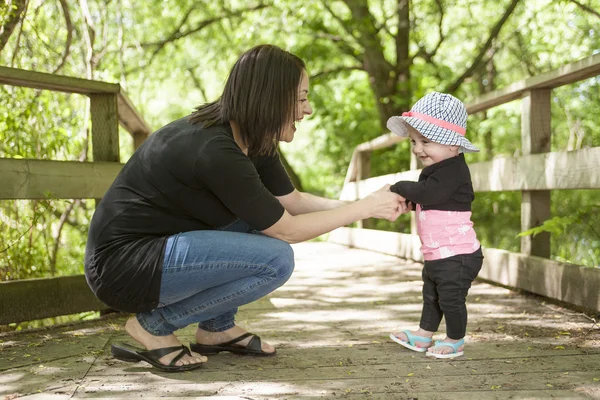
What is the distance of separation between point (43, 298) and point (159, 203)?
1.15 metres

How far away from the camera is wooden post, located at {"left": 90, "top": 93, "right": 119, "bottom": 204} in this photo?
3633 millimetres

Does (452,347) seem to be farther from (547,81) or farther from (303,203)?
(547,81)

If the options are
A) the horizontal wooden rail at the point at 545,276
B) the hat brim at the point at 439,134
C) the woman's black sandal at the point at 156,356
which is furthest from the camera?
the horizontal wooden rail at the point at 545,276

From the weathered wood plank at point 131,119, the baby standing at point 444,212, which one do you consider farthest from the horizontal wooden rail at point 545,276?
the weathered wood plank at point 131,119

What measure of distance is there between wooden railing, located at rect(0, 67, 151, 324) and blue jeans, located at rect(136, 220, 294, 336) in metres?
0.89

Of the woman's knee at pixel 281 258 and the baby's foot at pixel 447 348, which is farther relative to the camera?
the baby's foot at pixel 447 348

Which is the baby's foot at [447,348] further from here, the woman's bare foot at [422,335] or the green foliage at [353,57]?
the green foliage at [353,57]

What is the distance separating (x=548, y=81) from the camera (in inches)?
144

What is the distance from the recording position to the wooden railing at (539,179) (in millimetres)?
3271

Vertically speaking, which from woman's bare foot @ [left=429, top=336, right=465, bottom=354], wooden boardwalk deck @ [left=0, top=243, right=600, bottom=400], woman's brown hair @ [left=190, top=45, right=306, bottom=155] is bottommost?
wooden boardwalk deck @ [left=0, top=243, right=600, bottom=400]

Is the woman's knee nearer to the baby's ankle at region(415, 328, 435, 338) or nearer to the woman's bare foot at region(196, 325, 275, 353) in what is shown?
the woman's bare foot at region(196, 325, 275, 353)

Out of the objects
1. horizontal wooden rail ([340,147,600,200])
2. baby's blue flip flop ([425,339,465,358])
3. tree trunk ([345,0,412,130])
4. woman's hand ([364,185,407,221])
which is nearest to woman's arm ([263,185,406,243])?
woman's hand ([364,185,407,221])

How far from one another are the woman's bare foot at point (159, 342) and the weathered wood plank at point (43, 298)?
836 mm

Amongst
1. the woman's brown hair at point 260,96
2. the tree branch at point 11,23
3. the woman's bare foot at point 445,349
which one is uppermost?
the tree branch at point 11,23
